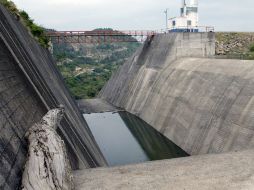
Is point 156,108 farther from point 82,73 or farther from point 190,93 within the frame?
point 82,73

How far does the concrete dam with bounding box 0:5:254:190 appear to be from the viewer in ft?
35.2

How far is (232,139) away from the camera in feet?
77.4

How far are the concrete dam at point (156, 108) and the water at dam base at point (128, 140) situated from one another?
2.80 ft

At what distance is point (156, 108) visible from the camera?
130 feet

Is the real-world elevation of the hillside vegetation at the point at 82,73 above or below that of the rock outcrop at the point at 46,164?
below

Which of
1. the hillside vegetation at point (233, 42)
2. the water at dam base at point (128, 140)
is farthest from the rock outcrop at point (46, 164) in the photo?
the hillside vegetation at point (233, 42)

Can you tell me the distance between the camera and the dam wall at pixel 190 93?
25.1 metres

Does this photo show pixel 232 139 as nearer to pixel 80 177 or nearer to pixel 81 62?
pixel 80 177

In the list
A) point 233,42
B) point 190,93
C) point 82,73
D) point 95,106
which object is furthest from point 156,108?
point 82,73

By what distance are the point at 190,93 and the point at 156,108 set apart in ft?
21.0

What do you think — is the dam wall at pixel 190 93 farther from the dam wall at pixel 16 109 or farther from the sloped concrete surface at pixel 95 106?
the dam wall at pixel 16 109

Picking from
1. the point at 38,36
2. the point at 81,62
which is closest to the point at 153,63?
the point at 38,36

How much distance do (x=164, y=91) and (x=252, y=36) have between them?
27.2 metres

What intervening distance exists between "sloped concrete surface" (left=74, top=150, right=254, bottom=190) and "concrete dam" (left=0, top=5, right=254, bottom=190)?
3cm
